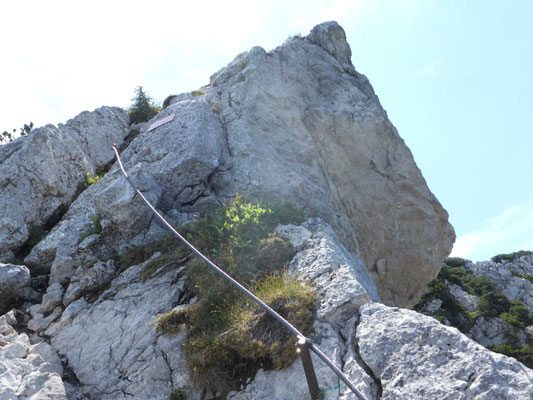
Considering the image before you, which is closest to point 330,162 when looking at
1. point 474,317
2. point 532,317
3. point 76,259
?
point 76,259

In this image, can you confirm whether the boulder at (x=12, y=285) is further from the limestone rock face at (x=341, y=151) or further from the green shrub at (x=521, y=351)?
the green shrub at (x=521, y=351)

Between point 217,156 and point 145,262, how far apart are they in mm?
3713

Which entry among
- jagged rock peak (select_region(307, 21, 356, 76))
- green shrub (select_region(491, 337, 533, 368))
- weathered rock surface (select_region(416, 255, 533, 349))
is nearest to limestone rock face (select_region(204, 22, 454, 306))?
jagged rock peak (select_region(307, 21, 356, 76))

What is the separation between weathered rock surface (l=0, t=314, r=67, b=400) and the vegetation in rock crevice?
1.80 meters

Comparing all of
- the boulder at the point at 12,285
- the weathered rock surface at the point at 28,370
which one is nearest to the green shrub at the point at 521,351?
the boulder at the point at 12,285

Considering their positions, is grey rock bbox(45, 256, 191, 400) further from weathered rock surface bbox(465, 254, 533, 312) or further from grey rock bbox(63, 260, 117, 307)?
weathered rock surface bbox(465, 254, 533, 312)

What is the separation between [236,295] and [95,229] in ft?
16.4

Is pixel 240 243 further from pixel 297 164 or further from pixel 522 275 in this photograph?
pixel 522 275

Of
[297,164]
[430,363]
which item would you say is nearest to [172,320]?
[430,363]

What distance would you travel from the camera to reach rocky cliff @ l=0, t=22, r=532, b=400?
5.45m

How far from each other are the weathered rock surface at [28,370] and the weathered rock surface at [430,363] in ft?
15.1

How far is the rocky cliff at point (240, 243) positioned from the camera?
17.9 ft

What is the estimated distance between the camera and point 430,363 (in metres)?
4.84

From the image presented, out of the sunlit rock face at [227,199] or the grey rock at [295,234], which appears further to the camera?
the grey rock at [295,234]
